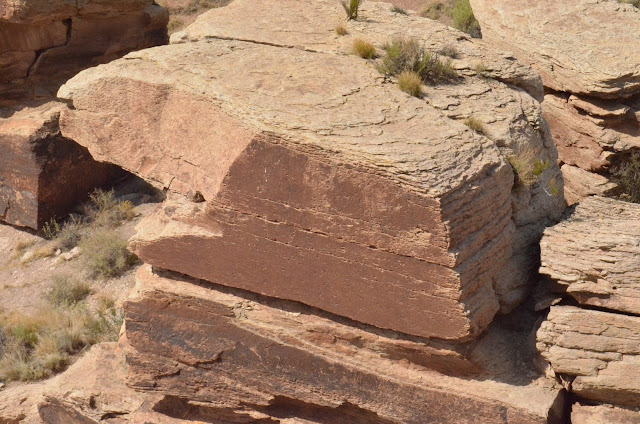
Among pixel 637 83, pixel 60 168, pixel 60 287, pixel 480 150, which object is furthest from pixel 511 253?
pixel 60 168

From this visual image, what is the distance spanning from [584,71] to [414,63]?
3.97 m

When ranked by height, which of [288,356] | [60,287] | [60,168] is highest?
[288,356]

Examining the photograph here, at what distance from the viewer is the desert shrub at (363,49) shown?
7.48 meters

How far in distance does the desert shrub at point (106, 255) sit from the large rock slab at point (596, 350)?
21.4 feet

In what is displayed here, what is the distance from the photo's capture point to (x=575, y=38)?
1081cm

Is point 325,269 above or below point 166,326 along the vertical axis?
above

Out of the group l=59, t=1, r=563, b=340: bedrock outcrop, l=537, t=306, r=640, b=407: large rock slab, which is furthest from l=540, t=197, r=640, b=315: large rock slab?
l=59, t=1, r=563, b=340: bedrock outcrop

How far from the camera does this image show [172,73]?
6922mm

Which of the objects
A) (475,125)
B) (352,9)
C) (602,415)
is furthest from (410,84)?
(602,415)

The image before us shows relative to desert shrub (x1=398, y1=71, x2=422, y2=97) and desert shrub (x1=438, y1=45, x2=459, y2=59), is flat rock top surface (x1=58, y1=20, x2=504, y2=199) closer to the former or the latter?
desert shrub (x1=398, y1=71, x2=422, y2=97)

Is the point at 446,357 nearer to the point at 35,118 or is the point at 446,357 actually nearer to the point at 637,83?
the point at 637,83

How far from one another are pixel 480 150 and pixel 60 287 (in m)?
6.50

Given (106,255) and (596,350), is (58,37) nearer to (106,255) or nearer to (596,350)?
(106,255)

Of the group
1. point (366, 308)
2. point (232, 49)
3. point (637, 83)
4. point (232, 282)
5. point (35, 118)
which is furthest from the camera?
point (35, 118)
